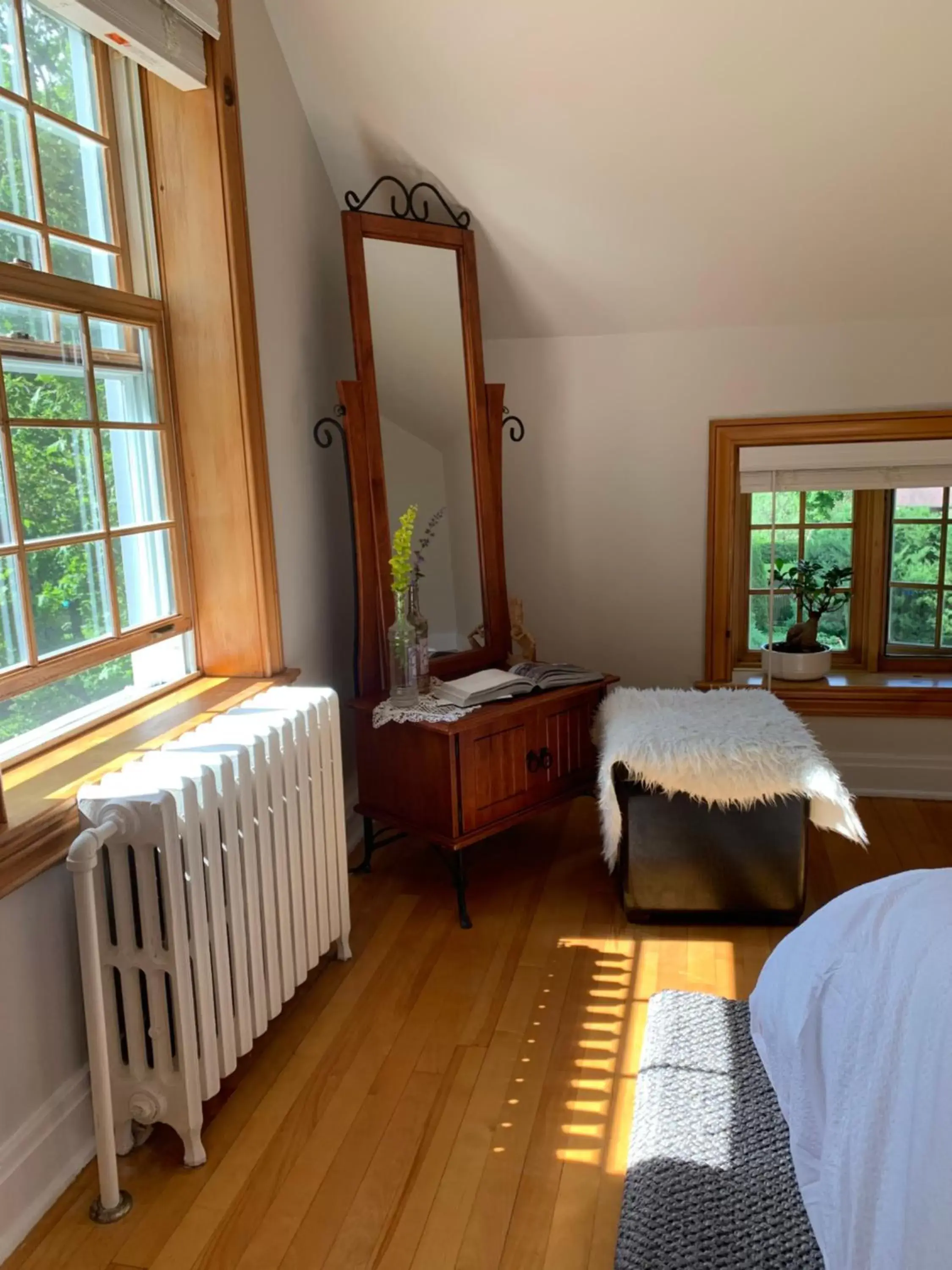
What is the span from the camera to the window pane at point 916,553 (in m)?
3.62

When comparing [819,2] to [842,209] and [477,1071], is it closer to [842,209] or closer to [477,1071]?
[842,209]

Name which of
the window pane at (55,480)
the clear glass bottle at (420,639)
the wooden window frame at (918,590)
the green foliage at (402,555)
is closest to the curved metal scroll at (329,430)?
the green foliage at (402,555)

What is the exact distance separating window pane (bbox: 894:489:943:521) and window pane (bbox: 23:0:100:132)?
2.78m

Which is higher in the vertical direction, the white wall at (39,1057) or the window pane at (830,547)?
the window pane at (830,547)

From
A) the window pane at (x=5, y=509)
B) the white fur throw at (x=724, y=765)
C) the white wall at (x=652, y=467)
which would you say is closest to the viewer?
the window pane at (x=5, y=509)

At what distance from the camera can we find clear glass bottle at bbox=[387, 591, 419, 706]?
2805 mm

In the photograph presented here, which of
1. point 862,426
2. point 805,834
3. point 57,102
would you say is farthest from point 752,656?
point 57,102

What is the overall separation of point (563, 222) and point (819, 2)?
0.93m

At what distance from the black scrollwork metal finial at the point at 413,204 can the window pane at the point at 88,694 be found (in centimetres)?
141

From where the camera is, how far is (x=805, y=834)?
2.68m

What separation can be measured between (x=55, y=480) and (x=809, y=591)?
8.55 feet

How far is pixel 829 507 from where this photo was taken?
3672 millimetres

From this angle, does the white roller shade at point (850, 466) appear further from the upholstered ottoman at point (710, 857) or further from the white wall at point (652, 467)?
the upholstered ottoman at point (710, 857)

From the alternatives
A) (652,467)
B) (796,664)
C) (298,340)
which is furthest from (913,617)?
(298,340)
